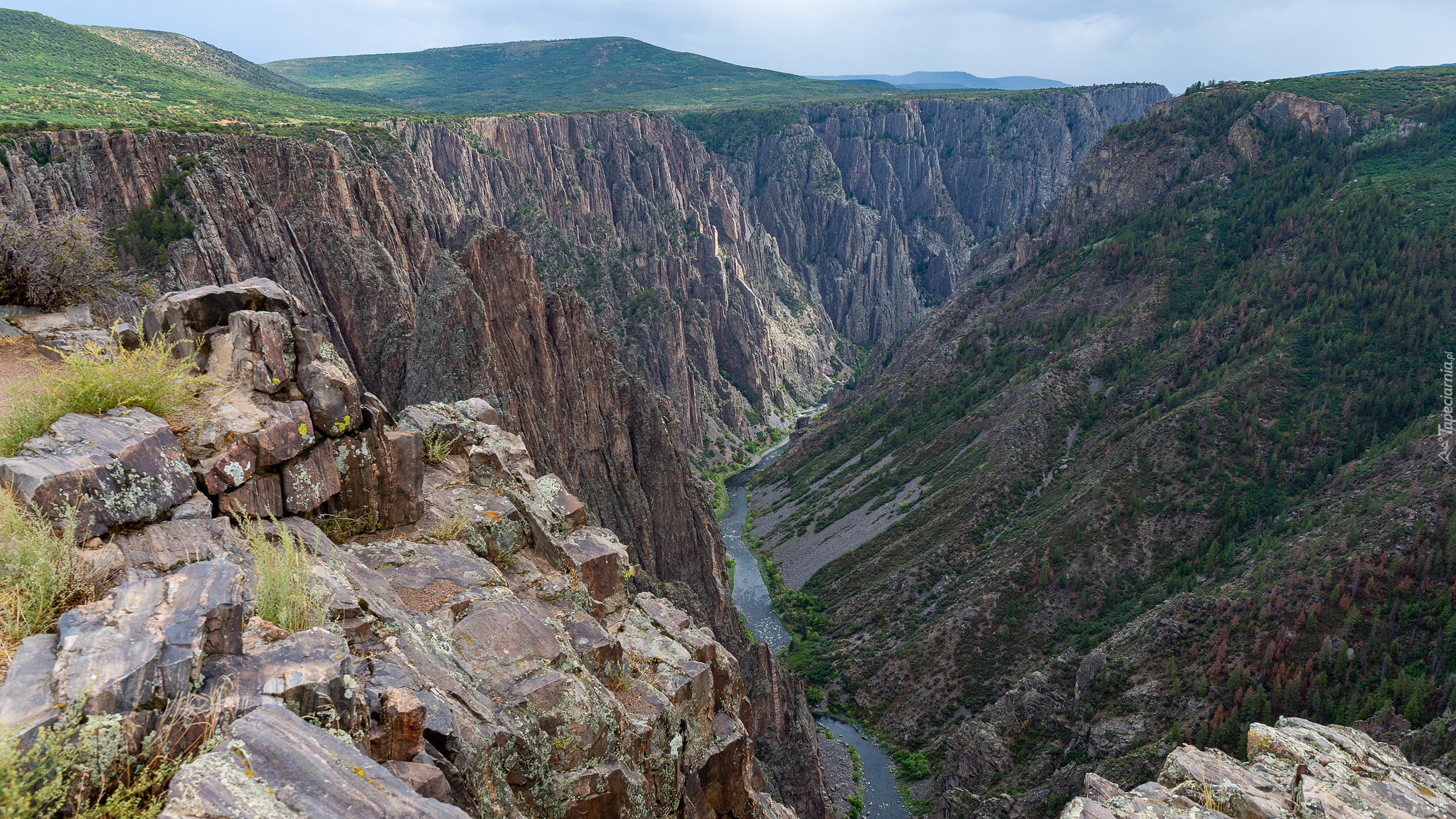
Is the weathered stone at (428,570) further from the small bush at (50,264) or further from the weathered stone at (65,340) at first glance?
the small bush at (50,264)

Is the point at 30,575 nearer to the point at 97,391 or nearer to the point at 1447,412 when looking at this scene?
the point at 97,391

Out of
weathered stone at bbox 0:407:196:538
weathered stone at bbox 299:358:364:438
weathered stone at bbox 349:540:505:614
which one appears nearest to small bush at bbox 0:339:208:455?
weathered stone at bbox 0:407:196:538

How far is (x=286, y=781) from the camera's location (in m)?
6.04

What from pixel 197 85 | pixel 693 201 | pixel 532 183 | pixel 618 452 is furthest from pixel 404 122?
pixel 618 452

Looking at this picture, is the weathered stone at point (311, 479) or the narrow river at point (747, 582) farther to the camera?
the narrow river at point (747, 582)

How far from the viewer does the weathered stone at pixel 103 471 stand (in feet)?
25.9

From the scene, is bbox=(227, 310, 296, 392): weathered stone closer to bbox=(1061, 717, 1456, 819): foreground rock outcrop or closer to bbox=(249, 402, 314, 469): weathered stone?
bbox=(249, 402, 314, 469): weathered stone

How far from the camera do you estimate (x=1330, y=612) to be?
44438mm

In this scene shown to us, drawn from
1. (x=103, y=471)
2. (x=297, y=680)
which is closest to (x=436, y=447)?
(x=103, y=471)

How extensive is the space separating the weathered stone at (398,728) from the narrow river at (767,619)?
5460 cm

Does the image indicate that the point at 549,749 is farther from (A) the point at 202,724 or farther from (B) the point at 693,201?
(B) the point at 693,201

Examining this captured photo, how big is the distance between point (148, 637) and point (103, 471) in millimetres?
2882

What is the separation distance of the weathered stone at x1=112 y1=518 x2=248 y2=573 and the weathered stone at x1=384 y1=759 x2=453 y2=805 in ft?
9.43

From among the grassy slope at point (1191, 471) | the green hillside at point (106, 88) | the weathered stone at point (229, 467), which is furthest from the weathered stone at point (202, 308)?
the green hillside at point (106, 88)
